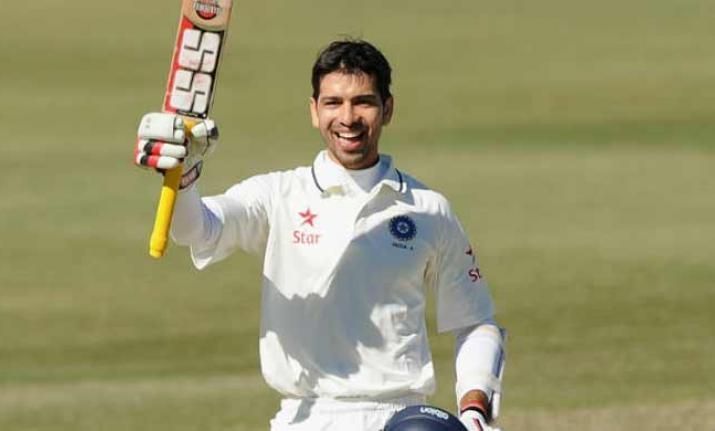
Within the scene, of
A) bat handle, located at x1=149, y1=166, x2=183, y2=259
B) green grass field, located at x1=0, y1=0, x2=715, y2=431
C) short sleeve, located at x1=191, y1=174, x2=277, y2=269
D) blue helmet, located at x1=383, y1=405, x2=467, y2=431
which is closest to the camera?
blue helmet, located at x1=383, y1=405, x2=467, y2=431

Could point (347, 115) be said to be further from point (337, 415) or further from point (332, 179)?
point (337, 415)

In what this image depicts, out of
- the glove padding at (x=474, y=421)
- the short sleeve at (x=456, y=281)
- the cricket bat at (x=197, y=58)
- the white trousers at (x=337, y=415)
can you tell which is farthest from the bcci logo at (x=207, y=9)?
the glove padding at (x=474, y=421)

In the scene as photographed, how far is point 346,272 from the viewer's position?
6.66m

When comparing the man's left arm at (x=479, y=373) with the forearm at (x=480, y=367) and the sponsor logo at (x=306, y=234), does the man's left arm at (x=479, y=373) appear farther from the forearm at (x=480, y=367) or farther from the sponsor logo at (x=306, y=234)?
the sponsor logo at (x=306, y=234)

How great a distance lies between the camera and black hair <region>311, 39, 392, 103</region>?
261 inches

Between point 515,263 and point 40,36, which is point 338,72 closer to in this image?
point 515,263

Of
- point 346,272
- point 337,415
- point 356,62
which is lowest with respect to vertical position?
point 337,415

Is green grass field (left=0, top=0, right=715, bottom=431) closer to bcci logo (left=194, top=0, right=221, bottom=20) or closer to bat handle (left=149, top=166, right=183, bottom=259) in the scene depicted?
bcci logo (left=194, top=0, right=221, bottom=20)

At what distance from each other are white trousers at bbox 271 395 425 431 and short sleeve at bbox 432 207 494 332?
0.32 metres

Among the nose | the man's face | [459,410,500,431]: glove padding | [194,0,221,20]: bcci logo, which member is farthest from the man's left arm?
[194,0,221,20]: bcci logo

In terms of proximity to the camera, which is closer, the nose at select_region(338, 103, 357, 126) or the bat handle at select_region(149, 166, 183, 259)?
the bat handle at select_region(149, 166, 183, 259)

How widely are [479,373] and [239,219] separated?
0.87 metres

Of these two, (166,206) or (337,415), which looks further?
(337,415)

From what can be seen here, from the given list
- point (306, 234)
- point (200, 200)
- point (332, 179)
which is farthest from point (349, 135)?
point (200, 200)
